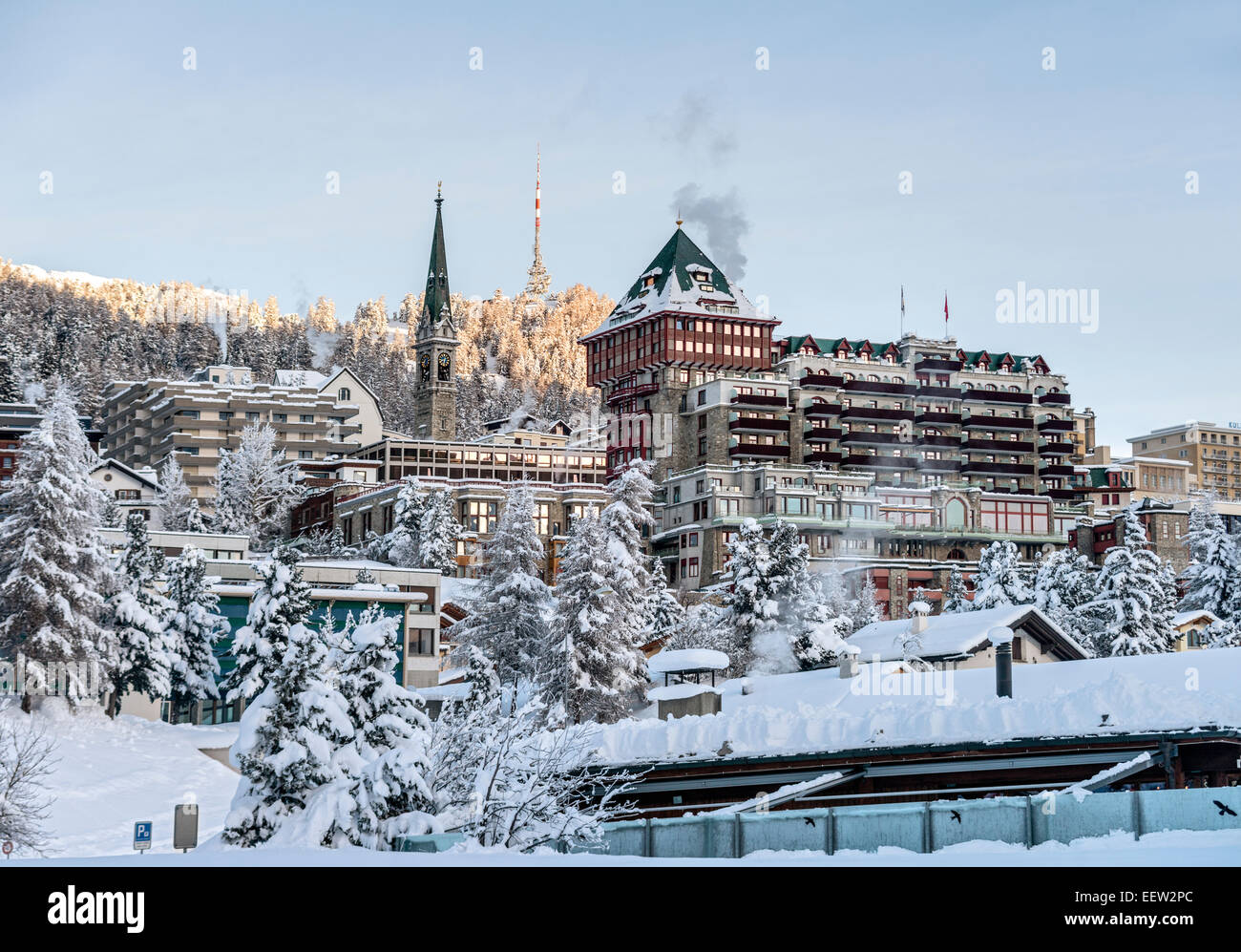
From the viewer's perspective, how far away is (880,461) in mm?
147875

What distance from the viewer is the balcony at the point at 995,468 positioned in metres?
152

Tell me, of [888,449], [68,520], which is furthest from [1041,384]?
[68,520]

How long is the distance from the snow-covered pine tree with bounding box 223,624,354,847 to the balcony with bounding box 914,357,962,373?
128 meters

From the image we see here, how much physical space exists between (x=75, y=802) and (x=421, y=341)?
446 ft

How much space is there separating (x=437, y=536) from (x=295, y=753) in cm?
9523

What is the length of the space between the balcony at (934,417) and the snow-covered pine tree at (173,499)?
221 ft

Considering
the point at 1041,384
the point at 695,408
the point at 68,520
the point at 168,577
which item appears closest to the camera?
the point at 68,520

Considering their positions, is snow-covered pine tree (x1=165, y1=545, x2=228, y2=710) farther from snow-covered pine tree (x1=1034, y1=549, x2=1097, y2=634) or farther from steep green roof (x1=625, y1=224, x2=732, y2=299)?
steep green roof (x1=625, y1=224, x2=732, y2=299)

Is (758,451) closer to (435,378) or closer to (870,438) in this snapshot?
(870,438)

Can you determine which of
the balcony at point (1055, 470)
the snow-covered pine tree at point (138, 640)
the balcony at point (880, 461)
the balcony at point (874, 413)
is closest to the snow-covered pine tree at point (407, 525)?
the balcony at point (880, 461)

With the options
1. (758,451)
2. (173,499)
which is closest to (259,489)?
(173,499)

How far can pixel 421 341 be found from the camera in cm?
19488

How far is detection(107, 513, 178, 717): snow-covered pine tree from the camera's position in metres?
72.2
